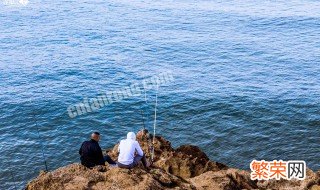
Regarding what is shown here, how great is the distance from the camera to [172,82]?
119ft

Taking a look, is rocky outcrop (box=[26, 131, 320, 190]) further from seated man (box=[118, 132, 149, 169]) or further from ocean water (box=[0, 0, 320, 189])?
ocean water (box=[0, 0, 320, 189])

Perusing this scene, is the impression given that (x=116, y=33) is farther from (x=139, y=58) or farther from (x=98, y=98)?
(x=98, y=98)

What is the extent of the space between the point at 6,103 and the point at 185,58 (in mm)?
19337

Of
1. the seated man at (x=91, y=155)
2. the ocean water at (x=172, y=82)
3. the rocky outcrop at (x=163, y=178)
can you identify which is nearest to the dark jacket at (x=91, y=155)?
the seated man at (x=91, y=155)

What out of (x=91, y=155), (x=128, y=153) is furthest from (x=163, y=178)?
(x=91, y=155)

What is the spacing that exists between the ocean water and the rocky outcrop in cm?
829

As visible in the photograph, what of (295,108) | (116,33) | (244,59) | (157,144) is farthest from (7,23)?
(157,144)

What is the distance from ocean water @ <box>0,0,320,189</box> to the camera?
2525cm

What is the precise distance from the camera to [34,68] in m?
40.2

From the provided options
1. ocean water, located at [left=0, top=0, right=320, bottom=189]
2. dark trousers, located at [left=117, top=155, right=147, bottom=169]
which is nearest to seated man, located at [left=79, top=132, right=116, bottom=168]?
dark trousers, located at [left=117, top=155, right=147, bottom=169]

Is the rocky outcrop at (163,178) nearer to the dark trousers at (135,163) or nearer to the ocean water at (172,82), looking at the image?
the dark trousers at (135,163)

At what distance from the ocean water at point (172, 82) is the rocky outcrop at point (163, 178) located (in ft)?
27.2

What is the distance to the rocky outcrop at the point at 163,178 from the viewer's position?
11016 mm

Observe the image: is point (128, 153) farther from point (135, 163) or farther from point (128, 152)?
point (135, 163)
